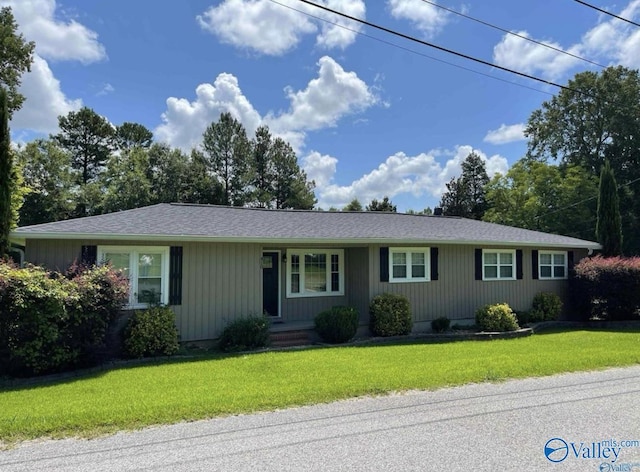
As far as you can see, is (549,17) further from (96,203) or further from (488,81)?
(96,203)

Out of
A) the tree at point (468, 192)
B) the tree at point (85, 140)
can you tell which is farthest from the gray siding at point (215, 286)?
the tree at point (468, 192)

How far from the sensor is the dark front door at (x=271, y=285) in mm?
12742

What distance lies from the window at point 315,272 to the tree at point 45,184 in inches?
821

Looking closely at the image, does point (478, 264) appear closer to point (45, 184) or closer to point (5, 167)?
point (5, 167)

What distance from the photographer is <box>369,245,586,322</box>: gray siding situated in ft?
41.5

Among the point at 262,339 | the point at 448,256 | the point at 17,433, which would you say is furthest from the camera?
the point at 448,256

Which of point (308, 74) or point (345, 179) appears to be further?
point (345, 179)

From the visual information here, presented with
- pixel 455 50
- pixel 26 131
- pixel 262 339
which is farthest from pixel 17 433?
pixel 26 131

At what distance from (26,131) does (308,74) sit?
2261cm

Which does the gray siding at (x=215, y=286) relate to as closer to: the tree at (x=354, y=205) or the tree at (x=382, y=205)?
the tree at (x=354, y=205)

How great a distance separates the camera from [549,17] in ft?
29.3

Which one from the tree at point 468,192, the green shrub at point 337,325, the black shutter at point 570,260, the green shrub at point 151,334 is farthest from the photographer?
the tree at point 468,192

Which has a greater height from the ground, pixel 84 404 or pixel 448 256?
pixel 448 256

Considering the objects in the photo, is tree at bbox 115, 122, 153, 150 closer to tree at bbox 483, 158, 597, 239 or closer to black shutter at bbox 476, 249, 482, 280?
tree at bbox 483, 158, 597, 239
